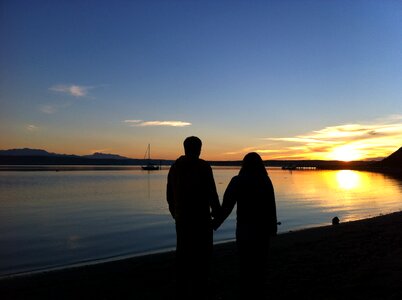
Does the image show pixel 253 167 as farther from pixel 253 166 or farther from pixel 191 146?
pixel 191 146

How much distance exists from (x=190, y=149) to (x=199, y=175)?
323 millimetres

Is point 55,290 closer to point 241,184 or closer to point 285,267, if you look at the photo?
point 285,267

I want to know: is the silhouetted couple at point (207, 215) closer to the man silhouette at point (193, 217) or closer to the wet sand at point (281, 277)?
the man silhouette at point (193, 217)

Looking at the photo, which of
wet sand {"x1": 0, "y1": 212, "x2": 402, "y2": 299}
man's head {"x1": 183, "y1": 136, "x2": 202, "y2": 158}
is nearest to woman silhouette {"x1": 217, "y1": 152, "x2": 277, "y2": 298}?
man's head {"x1": 183, "y1": 136, "x2": 202, "y2": 158}

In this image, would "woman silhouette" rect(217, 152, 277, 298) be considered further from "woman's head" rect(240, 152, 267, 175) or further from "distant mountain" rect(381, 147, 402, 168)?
"distant mountain" rect(381, 147, 402, 168)

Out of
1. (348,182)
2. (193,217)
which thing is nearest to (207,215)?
(193,217)

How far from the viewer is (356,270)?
301 inches

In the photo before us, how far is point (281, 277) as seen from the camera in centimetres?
749

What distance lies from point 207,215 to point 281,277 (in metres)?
3.55

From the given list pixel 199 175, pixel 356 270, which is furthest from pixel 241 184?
pixel 356 270

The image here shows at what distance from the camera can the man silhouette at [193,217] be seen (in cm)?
464

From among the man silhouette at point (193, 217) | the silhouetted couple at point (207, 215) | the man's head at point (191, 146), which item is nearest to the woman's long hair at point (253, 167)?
the silhouetted couple at point (207, 215)

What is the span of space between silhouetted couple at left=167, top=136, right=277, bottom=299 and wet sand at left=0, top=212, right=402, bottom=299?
5.91 feet

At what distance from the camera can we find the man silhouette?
15.2ft
